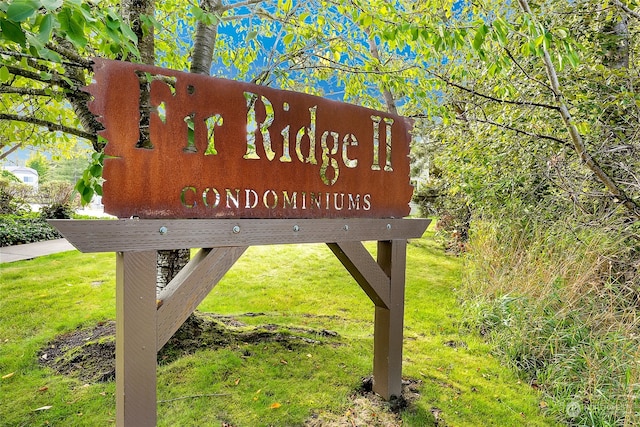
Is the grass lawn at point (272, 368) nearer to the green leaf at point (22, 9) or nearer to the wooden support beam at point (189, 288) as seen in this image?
the wooden support beam at point (189, 288)

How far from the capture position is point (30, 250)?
6.56 metres

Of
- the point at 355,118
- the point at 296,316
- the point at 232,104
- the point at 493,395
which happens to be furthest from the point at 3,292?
the point at 493,395

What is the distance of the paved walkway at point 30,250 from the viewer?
5854 mm

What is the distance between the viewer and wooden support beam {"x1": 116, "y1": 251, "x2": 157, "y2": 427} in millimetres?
1401

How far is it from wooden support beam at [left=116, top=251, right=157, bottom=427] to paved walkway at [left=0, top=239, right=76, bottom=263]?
5.10 m

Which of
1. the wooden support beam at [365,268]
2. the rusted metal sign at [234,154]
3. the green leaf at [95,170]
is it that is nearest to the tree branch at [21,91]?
the rusted metal sign at [234,154]

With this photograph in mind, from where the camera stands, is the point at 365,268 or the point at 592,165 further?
the point at 592,165

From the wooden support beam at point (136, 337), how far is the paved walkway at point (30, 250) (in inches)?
201

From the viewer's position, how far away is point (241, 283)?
5059mm

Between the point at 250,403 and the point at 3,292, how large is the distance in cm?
371

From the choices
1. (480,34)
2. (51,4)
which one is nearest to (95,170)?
(51,4)

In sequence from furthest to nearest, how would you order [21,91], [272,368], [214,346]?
[214,346]
[272,368]
[21,91]

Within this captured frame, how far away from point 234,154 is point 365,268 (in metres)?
0.99

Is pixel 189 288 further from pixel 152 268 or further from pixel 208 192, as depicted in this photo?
pixel 208 192
